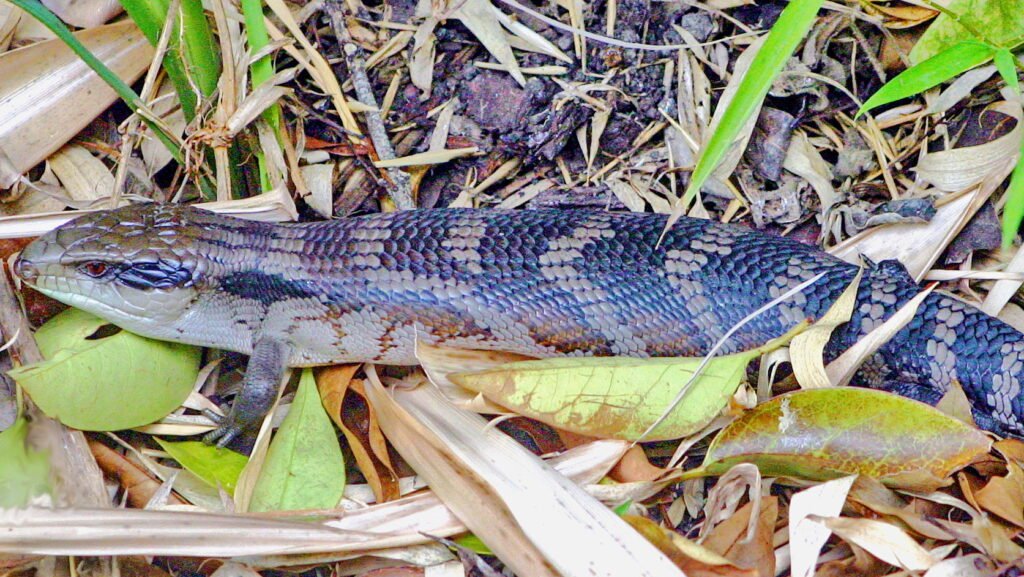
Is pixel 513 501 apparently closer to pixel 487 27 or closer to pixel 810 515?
pixel 810 515

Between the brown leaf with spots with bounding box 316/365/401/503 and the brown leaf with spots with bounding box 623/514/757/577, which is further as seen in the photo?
the brown leaf with spots with bounding box 316/365/401/503

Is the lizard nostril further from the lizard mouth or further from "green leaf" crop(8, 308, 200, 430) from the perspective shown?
"green leaf" crop(8, 308, 200, 430)

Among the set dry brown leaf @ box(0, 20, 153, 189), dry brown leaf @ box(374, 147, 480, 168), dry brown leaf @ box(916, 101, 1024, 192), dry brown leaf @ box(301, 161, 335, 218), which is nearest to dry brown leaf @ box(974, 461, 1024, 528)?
dry brown leaf @ box(916, 101, 1024, 192)

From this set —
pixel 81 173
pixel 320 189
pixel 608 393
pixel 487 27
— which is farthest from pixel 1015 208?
pixel 81 173

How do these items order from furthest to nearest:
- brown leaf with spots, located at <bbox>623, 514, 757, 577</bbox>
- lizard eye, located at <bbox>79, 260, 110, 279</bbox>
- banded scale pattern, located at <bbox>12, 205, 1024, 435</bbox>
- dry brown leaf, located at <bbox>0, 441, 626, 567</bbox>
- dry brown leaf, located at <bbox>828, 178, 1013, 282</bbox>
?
dry brown leaf, located at <bbox>828, 178, 1013, 282</bbox> < lizard eye, located at <bbox>79, 260, 110, 279</bbox> < banded scale pattern, located at <bbox>12, 205, 1024, 435</bbox> < dry brown leaf, located at <bbox>0, 441, 626, 567</bbox> < brown leaf with spots, located at <bbox>623, 514, 757, 577</bbox>

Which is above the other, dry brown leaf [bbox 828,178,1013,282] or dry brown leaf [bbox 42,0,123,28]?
dry brown leaf [bbox 42,0,123,28]

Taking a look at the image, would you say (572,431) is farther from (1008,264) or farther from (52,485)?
(1008,264)
